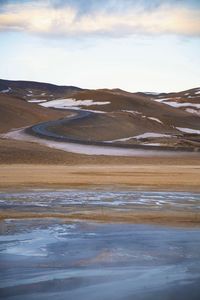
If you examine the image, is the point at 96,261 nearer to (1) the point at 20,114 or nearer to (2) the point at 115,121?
(2) the point at 115,121

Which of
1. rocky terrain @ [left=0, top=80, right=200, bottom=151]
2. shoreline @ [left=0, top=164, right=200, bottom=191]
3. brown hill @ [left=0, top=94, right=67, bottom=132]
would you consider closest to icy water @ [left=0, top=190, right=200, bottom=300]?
shoreline @ [left=0, top=164, right=200, bottom=191]

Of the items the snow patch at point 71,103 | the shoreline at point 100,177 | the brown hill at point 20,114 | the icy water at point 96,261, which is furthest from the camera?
the snow patch at point 71,103

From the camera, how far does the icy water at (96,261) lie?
970cm

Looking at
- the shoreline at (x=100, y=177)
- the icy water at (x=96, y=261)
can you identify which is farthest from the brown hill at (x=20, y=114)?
the icy water at (x=96, y=261)

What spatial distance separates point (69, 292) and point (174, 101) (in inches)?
6189

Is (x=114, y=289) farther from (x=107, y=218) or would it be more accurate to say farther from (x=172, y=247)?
(x=107, y=218)

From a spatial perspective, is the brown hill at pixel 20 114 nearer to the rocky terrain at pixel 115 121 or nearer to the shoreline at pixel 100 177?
the rocky terrain at pixel 115 121

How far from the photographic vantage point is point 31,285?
9.91 metres

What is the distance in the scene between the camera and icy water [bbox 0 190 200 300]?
9695 mm

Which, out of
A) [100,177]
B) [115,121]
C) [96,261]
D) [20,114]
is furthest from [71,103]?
[96,261]

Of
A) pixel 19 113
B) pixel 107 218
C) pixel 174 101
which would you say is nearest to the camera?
pixel 107 218

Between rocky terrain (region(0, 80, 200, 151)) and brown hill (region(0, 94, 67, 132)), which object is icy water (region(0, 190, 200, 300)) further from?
brown hill (region(0, 94, 67, 132))

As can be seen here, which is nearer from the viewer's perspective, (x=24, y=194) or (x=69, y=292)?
(x=69, y=292)

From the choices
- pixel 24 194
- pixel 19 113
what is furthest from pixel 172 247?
pixel 19 113
